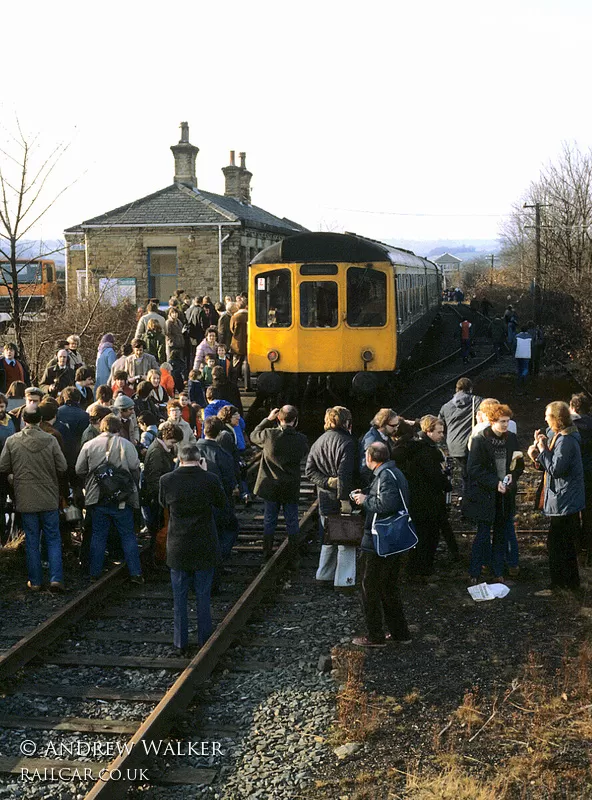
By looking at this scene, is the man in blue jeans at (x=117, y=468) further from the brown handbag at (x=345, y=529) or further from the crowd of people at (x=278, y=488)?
the brown handbag at (x=345, y=529)

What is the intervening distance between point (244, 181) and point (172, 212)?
9446mm

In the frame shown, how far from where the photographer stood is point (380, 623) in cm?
738

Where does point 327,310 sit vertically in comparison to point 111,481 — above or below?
above

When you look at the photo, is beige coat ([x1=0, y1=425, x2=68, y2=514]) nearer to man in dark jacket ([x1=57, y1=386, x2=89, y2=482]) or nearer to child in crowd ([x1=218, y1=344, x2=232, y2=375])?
man in dark jacket ([x1=57, y1=386, x2=89, y2=482])

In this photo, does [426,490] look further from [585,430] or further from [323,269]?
[323,269]

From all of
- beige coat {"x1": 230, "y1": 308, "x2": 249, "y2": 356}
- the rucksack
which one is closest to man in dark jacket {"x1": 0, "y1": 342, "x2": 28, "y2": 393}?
the rucksack

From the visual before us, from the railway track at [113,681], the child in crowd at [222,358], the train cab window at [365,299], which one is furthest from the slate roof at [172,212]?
the railway track at [113,681]

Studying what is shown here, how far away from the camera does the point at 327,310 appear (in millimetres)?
15672

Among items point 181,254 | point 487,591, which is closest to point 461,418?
point 487,591

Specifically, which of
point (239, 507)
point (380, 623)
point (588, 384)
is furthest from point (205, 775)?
point (588, 384)

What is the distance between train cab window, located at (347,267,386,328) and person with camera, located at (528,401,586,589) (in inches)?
293

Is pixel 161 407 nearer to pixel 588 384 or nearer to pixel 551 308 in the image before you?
pixel 588 384

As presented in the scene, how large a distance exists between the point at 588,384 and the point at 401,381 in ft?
14.9

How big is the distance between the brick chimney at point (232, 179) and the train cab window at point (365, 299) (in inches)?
892
